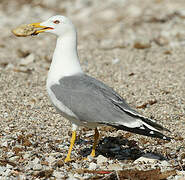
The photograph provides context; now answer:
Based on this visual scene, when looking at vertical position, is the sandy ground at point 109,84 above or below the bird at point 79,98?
below

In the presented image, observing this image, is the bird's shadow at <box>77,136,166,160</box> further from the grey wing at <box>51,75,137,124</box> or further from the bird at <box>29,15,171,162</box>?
the grey wing at <box>51,75,137,124</box>

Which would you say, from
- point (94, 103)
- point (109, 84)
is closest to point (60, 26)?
point (94, 103)

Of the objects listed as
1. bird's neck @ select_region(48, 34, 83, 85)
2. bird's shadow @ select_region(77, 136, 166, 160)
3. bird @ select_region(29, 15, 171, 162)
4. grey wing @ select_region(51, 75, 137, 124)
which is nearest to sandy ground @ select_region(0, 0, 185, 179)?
bird's shadow @ select_region(77, 136, 166, 160)

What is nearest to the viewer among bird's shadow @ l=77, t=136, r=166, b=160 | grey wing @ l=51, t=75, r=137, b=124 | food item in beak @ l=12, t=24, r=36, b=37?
grey wing @ l=51, t=75, r=137, b=124

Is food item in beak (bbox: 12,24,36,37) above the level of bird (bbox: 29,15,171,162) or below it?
above

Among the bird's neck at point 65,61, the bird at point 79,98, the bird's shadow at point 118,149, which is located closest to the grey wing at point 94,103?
the bird at point 79,98

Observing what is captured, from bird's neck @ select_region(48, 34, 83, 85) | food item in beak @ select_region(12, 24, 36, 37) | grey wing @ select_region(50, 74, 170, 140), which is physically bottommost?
grey wing @ select_region(50, 74, 170, 140)

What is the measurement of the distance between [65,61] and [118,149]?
122 cm

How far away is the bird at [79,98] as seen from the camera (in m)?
4.23

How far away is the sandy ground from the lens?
455cm

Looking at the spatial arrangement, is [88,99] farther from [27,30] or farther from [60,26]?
[27,30]

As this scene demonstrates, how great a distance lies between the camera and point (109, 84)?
7.56 meters

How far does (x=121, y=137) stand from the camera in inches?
210

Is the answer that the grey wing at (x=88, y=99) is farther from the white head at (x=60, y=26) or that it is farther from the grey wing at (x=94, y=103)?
the white head at (x=60, y=26)
